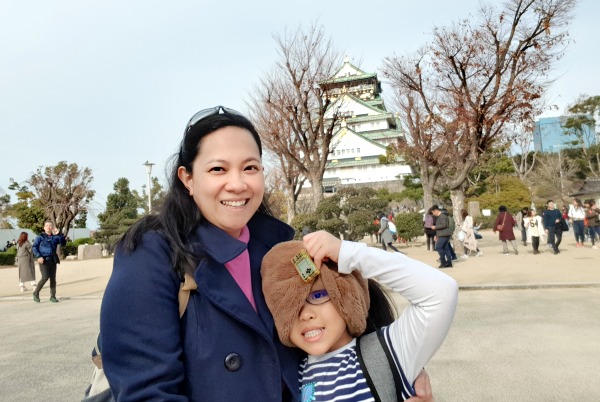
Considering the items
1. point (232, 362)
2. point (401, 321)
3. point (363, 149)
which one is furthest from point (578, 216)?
point (363, 149)

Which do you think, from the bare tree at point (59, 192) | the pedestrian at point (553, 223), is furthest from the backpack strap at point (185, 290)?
the bare tree at point (59, 192)

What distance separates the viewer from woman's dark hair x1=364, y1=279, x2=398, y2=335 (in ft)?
5.70

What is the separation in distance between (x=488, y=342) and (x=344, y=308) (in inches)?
163

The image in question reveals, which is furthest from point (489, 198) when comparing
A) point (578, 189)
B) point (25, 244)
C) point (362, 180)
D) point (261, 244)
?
point (261, 244)

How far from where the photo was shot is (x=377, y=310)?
1.76 m

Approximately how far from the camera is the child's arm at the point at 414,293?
141 centimetres

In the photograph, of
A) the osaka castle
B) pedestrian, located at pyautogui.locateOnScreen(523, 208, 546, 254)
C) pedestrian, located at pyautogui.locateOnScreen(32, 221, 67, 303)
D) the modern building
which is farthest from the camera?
the osaka castle

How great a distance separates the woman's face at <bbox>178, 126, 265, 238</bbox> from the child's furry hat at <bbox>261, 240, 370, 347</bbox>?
16 cm

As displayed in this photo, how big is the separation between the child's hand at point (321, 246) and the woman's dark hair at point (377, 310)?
0.34m

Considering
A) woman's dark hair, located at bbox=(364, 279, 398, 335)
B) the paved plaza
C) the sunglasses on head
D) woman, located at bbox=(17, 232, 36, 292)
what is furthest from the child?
woman, located at bbox=(17, 232, 36, 292)

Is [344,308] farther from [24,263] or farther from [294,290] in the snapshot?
[24,263]

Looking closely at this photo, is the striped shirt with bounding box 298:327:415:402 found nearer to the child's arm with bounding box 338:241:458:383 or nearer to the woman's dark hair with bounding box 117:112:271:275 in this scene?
the child's arm with bounding box 338:241:458:383

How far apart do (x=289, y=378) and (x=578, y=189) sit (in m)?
42.7

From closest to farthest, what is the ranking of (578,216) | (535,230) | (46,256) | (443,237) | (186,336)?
(186,336) < (46,256) < (443,237) < (535,230) < (578,216)
